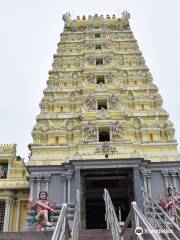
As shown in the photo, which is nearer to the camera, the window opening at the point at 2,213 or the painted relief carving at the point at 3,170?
the window opening at the point at 2,213

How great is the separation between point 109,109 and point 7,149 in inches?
314

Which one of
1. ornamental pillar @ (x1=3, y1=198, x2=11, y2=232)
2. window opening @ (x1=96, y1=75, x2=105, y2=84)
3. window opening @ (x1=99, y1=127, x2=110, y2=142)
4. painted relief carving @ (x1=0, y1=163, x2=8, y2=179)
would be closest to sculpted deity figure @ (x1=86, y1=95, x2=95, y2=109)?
window opening @ (x1=99, y1=127, x2=110, y2=142)

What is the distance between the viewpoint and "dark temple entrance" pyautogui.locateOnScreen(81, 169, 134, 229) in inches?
751

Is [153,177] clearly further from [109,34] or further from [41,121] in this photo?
[109,34]

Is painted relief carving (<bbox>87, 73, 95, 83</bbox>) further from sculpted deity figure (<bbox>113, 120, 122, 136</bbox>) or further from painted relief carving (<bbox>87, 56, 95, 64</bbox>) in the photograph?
sculpted deity figure (<bbox>113, 120, 122, 136</bbox>)

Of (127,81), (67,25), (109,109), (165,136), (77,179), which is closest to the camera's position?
(77,179)

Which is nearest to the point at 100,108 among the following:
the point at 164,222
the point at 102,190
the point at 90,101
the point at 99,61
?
the point at 90,101

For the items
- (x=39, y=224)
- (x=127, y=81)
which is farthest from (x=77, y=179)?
(x=127, y=81)

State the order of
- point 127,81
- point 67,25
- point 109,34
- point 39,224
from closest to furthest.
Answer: point 39,224
point 127,81
point 109,34
point 67,25

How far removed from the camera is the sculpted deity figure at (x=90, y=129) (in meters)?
21.3

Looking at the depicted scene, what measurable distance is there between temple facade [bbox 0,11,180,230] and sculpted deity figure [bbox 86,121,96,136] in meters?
0.07

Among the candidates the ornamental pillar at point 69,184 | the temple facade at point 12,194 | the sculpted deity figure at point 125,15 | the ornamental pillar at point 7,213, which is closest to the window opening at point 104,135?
the ornamental pillar at point 69,184

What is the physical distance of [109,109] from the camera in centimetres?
Result: 2303

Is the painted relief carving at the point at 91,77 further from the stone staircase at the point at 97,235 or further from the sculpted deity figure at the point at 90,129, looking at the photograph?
the stone staircase at the point at 97,235
